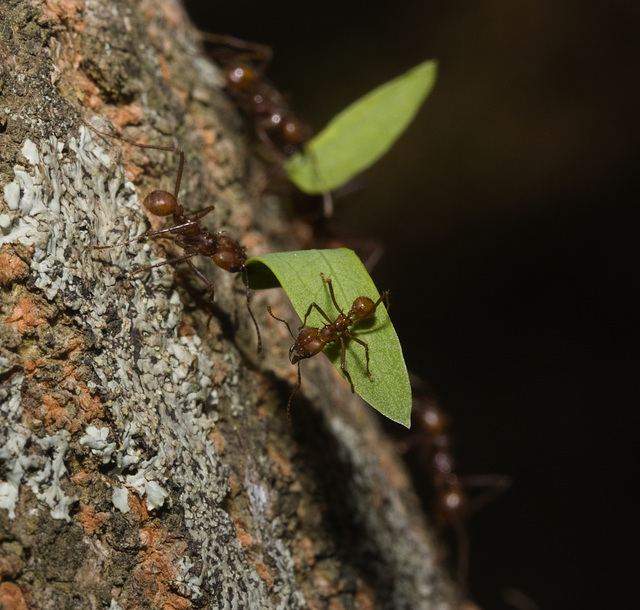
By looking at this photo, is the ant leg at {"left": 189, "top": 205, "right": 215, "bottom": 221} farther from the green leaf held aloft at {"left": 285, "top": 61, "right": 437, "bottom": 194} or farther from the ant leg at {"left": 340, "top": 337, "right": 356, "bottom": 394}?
the green leaf held aloft at {"left": 285, "top": 61, "right": 437, "bottom": 194}

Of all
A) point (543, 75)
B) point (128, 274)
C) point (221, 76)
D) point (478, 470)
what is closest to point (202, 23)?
point (221, 76)

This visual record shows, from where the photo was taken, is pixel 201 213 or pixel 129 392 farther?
pixel 201 213

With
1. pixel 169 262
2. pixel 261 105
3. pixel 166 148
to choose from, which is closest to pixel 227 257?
pixel 169 262

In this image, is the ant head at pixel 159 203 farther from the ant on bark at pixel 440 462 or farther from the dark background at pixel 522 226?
the dark background at pixel 522 226

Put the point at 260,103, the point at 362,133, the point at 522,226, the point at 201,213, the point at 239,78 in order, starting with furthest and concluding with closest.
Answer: the point at 522,226 → the point at 260,103 → the point at 239,78 → the point at 362,133 → the point at 201,213

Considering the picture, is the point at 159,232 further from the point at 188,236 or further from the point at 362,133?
the point at 362,133

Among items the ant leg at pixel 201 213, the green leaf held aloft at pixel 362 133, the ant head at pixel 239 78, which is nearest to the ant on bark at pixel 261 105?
the ant head at pixel 239 78

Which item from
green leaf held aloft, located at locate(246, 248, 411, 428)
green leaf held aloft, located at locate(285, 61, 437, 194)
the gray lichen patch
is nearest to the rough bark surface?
the gray lichen patch
